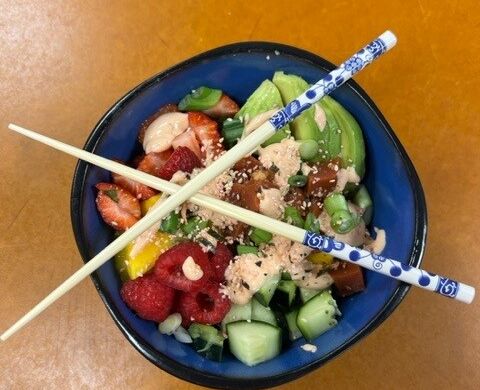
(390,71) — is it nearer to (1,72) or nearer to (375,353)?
(375,353)

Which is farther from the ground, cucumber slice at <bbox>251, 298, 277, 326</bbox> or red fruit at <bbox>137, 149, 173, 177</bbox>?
red fruit at <bbox>137, 149, 173, 177</bbox>

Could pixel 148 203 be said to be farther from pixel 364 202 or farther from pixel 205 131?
pixel 364 202

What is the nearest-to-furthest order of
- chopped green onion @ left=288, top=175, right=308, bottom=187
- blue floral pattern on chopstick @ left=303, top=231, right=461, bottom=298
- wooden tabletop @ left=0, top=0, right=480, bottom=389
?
blue floral pattern on chopstick @ left=303, top=231, right=461, bottom=298 → chopped green onion @ left=288, top=175, right=308, bottom=187 → wooden tabletop @ left=0, top=0, right=480, bottom=389

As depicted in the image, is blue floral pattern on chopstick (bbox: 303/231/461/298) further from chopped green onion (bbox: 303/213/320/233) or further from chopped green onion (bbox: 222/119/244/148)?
chopped green onion (bbox: 222/119/244/148)

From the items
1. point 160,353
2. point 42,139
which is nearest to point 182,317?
point 160,353

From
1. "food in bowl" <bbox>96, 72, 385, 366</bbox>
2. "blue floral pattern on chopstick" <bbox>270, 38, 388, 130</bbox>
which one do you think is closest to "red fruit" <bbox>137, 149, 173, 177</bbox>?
"food in bowl" <bbox>96, 72, 385, 366</bbox>

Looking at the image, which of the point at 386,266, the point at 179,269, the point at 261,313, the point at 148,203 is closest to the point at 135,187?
the point at 148,203
